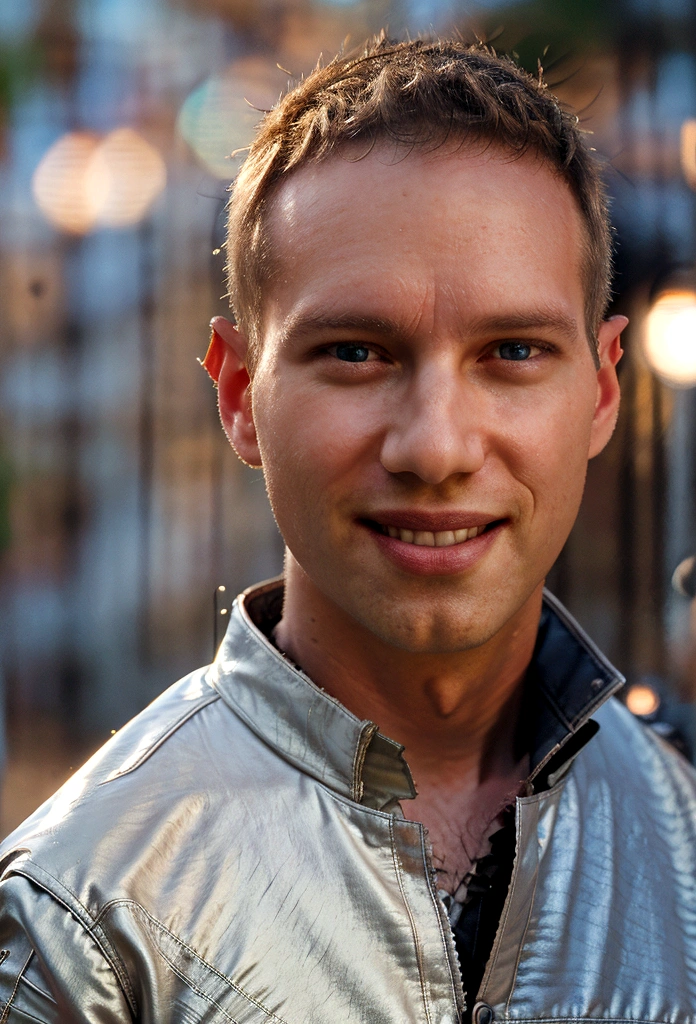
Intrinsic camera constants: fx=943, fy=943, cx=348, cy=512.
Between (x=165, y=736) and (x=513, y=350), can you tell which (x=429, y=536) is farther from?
(x=165, y=736)

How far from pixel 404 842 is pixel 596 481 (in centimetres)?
162

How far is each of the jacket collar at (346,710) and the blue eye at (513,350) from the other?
516 mm

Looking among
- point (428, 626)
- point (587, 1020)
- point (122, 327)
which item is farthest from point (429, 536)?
point (122, 327)

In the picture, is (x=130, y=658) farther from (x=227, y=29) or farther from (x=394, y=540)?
(x=227, y=29)

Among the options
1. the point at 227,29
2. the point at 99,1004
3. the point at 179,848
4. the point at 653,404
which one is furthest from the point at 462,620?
the point at 227,29

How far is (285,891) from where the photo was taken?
1.19 metres

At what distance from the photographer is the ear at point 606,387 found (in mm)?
1494

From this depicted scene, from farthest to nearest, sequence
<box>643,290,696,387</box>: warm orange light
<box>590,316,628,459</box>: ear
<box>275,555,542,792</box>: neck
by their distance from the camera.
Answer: <box>643,290,696,387</box>: warm orange light < <box>590,316,628,459</box>: ear < <box>275,555,542,792</box>: neck

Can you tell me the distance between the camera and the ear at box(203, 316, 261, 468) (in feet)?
4.74

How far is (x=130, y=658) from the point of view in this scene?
2.45 meters

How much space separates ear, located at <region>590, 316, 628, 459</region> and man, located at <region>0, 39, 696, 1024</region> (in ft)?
0.27

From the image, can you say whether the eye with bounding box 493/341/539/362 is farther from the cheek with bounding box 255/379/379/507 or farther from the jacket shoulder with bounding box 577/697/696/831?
the jacket shoulder with bounding box 577/697/696/831

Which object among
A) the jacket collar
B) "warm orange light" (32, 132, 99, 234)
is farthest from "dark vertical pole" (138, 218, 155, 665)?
the jacket collar

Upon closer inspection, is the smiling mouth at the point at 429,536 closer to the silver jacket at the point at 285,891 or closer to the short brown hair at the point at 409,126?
the silver jacket at the point at 285,891
